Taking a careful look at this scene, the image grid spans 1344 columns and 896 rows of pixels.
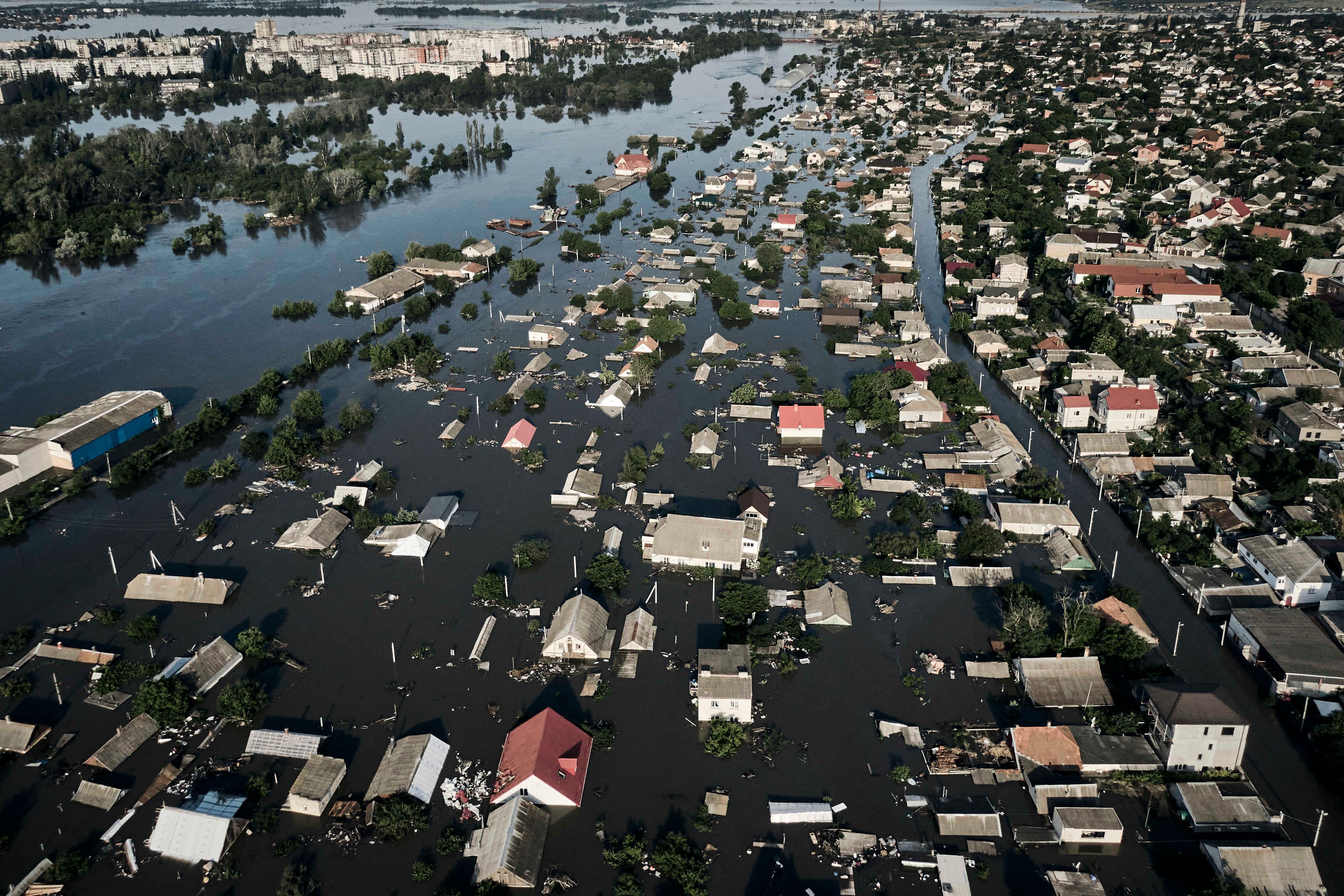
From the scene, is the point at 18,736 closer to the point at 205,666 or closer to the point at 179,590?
the point at 205,666

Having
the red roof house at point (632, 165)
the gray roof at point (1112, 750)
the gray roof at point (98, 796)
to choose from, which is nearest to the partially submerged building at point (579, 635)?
the gray roof at point (98, 796)

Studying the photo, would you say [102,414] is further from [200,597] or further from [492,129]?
[492,129]

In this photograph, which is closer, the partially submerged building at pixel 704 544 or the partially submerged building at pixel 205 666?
the partially submerged building at pixel 205 666

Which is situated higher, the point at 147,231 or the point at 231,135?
the point at 231,135

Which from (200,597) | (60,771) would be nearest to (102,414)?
(200,597)

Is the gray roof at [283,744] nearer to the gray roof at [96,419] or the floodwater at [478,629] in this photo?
the floodwater at [478,629]

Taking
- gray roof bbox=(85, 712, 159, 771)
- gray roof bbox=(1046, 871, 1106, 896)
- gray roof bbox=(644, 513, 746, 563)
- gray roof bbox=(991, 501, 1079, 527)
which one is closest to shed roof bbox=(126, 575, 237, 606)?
gray roof bbox=(85, 712, 159, 771)

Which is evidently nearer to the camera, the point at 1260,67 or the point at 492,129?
the point at 492,129

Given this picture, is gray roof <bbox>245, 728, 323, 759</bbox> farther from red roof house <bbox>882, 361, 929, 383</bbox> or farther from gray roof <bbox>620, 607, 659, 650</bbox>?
red roof house <bbox>882, 361, 929, 383</bbox>
